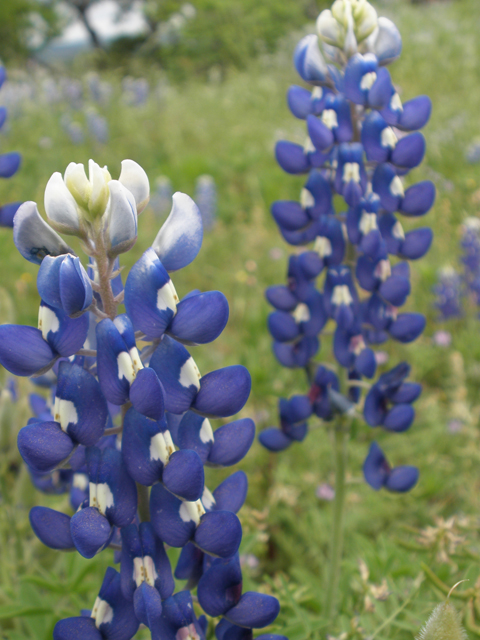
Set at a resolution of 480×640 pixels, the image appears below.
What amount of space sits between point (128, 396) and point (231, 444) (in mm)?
228

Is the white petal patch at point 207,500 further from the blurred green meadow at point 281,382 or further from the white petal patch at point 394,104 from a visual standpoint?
the white petal patch at point 394,104

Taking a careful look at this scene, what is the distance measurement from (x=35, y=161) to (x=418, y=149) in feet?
19.0

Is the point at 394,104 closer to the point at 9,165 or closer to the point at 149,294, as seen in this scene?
the point at 149,294

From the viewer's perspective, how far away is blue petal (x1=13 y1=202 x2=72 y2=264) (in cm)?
87

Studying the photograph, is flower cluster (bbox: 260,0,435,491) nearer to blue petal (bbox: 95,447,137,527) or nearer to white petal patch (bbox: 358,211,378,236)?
white petal patch (bbox: 358,211,378,236)

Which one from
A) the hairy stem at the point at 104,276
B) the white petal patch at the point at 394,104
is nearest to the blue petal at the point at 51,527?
the hairy stem at the point at 104,276

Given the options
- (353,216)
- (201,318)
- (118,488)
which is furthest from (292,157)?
(118,488)

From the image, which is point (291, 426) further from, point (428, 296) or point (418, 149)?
point (428, 296)

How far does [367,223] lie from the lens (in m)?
1.48

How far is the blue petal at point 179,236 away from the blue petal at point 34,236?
0.15 metres

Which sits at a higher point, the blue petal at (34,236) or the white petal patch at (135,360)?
the blue petal at (34,236)

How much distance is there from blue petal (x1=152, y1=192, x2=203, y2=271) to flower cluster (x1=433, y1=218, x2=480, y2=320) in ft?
8.59

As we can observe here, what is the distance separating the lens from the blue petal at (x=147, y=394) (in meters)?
0.83

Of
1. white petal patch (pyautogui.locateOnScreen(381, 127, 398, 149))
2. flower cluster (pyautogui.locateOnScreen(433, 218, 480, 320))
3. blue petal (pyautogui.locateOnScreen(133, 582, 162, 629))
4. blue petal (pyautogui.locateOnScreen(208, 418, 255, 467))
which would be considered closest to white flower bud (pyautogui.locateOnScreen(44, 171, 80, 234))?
blue petal (pyautogui.locateOnScreen(208, 418, 255, 467))
